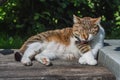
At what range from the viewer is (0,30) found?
8.74 m

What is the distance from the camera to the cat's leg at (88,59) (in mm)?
5591

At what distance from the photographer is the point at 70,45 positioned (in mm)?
5941

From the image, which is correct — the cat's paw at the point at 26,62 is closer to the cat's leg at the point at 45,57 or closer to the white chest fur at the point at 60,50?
the cat's leg at the point at 45,57

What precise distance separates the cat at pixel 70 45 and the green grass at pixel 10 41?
5.55 feet

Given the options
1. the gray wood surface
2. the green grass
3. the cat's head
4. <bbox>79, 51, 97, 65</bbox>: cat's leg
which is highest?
the cat's head

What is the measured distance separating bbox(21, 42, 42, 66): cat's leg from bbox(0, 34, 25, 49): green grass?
1764 millimetres

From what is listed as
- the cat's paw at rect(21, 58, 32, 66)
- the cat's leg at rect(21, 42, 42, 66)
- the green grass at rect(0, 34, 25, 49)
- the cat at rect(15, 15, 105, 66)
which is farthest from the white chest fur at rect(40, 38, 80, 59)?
the green grass at rect(0, 34, 25, 49)

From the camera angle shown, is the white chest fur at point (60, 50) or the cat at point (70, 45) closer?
the cat at point (70, 45)

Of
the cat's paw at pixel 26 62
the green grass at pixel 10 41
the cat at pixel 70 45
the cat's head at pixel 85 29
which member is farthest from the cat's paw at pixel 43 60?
the green grass at pixel 10 41

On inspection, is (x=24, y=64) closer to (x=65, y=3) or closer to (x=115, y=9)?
(x=65, y=3)

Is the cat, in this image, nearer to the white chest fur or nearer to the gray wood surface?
the white chest fur

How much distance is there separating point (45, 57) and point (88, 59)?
54cm

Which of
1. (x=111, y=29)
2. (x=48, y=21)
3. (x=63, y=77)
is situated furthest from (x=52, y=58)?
(x=111, y=29)

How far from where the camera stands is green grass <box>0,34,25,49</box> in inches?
301
